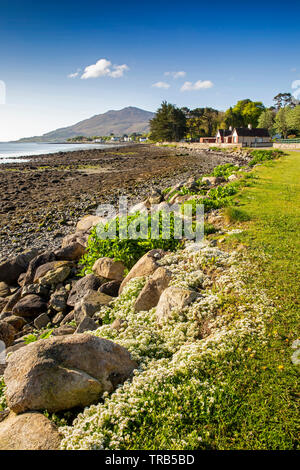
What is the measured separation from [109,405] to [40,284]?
20.6ft

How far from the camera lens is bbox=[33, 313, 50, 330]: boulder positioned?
7.64 m

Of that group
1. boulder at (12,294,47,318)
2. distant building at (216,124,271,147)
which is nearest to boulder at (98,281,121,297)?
boulder at (12,294,47,318)

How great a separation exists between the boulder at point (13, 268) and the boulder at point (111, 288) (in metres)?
4.69

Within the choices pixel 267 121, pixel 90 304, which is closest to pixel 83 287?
pixel 90 304

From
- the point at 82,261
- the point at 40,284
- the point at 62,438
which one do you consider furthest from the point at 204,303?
the point at 40,284

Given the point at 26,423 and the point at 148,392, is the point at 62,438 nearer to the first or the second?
the point at 26,423

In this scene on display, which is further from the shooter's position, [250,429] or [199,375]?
Answer: [199,375]

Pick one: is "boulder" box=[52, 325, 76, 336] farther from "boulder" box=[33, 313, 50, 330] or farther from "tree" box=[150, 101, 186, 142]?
"tree" box=[150, 101, 186, 142]

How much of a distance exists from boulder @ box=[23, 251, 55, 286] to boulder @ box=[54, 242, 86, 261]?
0.24 metres

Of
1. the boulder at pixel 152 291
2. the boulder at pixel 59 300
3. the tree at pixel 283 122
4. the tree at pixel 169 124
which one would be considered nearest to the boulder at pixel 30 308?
the boulder at pixel 59 300

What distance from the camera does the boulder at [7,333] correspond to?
715cm

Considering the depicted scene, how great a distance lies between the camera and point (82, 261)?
9.39 m

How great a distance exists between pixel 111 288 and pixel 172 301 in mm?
2479

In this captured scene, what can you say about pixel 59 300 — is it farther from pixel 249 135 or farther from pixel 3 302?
pixel 249 135
